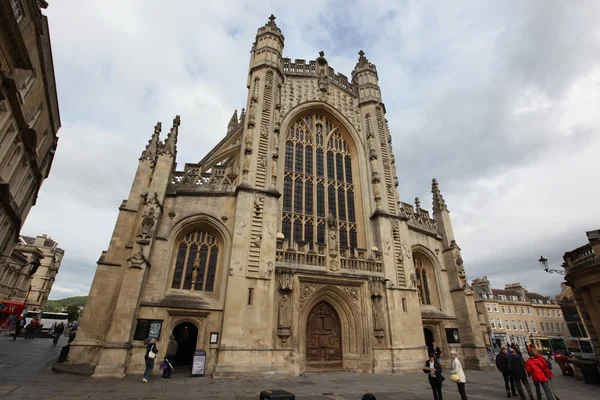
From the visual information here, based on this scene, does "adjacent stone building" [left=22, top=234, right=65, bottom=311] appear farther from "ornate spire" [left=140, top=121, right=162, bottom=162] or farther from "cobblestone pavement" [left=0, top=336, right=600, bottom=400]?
"cobblestone pavement" [left=0, top=336, right=600, bottom=400]

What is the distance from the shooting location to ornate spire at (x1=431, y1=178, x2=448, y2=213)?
73.0ft

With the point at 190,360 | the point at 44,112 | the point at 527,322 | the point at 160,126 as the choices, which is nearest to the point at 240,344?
the point at 190,360

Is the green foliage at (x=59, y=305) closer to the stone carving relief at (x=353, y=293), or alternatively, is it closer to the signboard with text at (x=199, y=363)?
the signboard with text at (x=199, y=363)

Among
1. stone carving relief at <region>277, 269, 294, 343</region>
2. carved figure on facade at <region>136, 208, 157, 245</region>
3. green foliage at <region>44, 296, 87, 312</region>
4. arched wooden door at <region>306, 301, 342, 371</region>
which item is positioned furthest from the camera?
green foliage at <region>44, 296, 87, 312</region>

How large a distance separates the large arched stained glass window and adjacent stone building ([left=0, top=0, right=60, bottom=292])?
43.0ft

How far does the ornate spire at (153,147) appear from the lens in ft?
53.3

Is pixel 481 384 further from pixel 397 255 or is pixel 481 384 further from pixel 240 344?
pixel 240 344

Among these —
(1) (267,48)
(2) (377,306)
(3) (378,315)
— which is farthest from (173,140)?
(3) (378,315)

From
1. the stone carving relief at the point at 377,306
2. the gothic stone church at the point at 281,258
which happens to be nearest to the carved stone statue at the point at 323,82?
the gothic stone church at the point at 281,258

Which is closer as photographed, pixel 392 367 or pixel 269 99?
pixel 392 367

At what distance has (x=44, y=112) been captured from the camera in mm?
17000

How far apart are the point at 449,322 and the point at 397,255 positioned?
5.99 metres

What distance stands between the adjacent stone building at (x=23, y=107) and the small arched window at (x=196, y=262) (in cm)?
802

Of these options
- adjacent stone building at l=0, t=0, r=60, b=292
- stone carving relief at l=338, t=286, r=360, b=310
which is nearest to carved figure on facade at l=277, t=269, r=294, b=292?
stone carving relief at l=338, t=286, r=360, b=310
